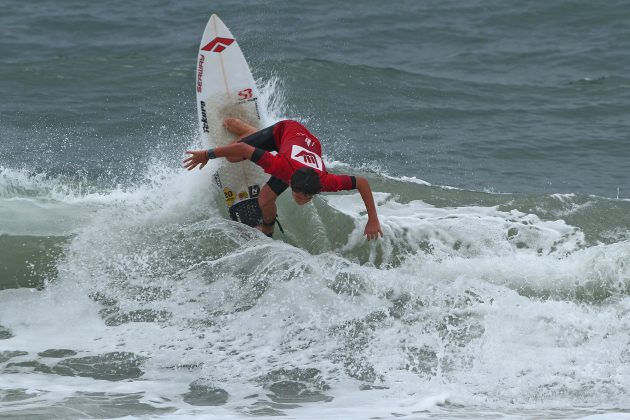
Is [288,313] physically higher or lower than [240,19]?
lower

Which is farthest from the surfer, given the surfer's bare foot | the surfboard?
the surfboard

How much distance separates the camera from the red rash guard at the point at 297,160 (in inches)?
287

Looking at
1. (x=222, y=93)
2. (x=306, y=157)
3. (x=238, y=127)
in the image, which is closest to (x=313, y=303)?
(x=306, y=157)

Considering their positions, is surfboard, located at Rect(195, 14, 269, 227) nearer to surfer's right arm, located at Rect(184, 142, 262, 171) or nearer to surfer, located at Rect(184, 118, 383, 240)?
surfer, located at Rect(184, 118, 383, 240)

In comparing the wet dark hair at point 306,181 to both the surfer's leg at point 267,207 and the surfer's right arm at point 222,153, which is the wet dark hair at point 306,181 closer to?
the surfer's right arm at point 222,153

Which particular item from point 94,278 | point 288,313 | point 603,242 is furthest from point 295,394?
point 603,242

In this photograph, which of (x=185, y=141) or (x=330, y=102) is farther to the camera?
(x=330, y=102)

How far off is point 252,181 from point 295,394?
302cm

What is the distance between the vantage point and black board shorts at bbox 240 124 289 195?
8102 mm

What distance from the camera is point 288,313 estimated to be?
7367 mm

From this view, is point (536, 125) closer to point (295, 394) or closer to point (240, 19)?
point (240, 19)

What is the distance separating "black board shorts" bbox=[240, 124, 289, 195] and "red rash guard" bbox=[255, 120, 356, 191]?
0.26m

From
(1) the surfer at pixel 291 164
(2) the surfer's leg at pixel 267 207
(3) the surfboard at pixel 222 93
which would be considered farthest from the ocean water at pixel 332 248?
(1) the surfer at pixel 291 164

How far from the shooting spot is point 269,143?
8.21m
